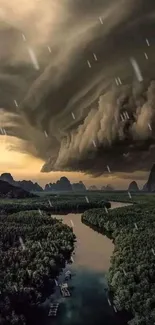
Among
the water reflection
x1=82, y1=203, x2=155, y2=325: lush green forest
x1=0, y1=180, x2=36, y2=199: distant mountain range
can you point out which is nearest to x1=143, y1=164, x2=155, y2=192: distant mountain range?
x1=82, y1=203, x2=155, y2=325: lush green forest

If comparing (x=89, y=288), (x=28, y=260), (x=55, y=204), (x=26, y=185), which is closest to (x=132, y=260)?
(x=89, y=288)

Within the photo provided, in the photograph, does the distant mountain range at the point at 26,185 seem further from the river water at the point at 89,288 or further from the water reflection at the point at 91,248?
the river water at the point at 89,288

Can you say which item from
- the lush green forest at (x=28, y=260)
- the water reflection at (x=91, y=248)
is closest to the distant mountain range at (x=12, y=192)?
the water reflection at (x=91, y=248)

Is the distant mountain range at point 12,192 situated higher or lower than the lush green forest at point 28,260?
higher

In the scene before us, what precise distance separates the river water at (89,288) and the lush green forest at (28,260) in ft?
5.96

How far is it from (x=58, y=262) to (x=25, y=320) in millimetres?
15334

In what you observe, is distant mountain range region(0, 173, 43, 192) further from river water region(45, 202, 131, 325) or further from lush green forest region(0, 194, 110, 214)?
river water region(45, 202, 131, 325)

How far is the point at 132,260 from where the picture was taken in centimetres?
4222

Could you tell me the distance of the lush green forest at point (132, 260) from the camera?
3326 cm

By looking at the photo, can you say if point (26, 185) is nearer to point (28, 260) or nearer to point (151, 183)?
point (151, 183)

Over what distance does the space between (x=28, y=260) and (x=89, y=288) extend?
21.2ft

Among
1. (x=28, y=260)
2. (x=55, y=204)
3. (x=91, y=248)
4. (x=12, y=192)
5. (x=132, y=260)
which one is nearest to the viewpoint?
(x=28, y=260)

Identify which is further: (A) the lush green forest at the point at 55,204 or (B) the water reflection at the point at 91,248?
(A) the lush green forest at the point at 55,204

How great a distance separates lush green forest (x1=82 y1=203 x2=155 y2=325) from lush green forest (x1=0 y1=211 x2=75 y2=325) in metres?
6.06
